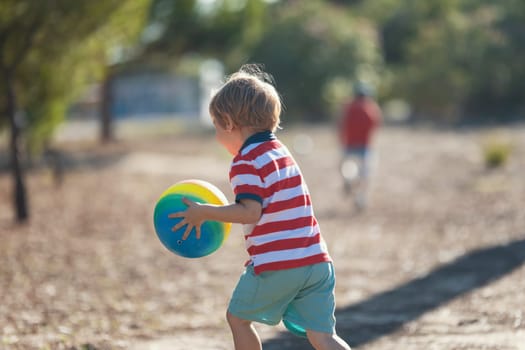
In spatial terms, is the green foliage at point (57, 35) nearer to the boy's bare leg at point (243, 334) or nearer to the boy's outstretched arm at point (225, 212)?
the boy's outstretched arm at point (225, 212)

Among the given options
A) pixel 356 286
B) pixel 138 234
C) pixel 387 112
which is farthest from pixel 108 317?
pixel 387 112

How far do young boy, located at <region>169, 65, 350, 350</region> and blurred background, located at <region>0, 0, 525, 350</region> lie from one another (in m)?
1.06

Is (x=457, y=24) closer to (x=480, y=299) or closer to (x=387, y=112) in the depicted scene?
(x=387, y=112)

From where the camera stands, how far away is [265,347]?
5.12 m

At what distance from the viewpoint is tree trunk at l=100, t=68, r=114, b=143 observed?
26.9 metres

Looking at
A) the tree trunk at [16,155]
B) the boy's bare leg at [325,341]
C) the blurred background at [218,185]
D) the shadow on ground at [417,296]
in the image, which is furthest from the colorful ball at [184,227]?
the tree trunk at [16,155]

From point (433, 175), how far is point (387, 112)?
2549 cm

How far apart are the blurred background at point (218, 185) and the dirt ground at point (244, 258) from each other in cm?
3

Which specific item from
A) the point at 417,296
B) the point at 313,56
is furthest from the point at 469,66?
the point at 417,296

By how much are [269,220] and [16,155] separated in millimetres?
7251

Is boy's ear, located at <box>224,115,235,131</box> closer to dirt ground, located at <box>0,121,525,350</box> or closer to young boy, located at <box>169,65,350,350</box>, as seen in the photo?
young boy, located at <box>169,65,350,350</box>

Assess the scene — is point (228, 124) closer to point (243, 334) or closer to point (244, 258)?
point (243, 334)

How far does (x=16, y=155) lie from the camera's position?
10109 mm

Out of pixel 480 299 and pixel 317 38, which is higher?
pixel 317 38
